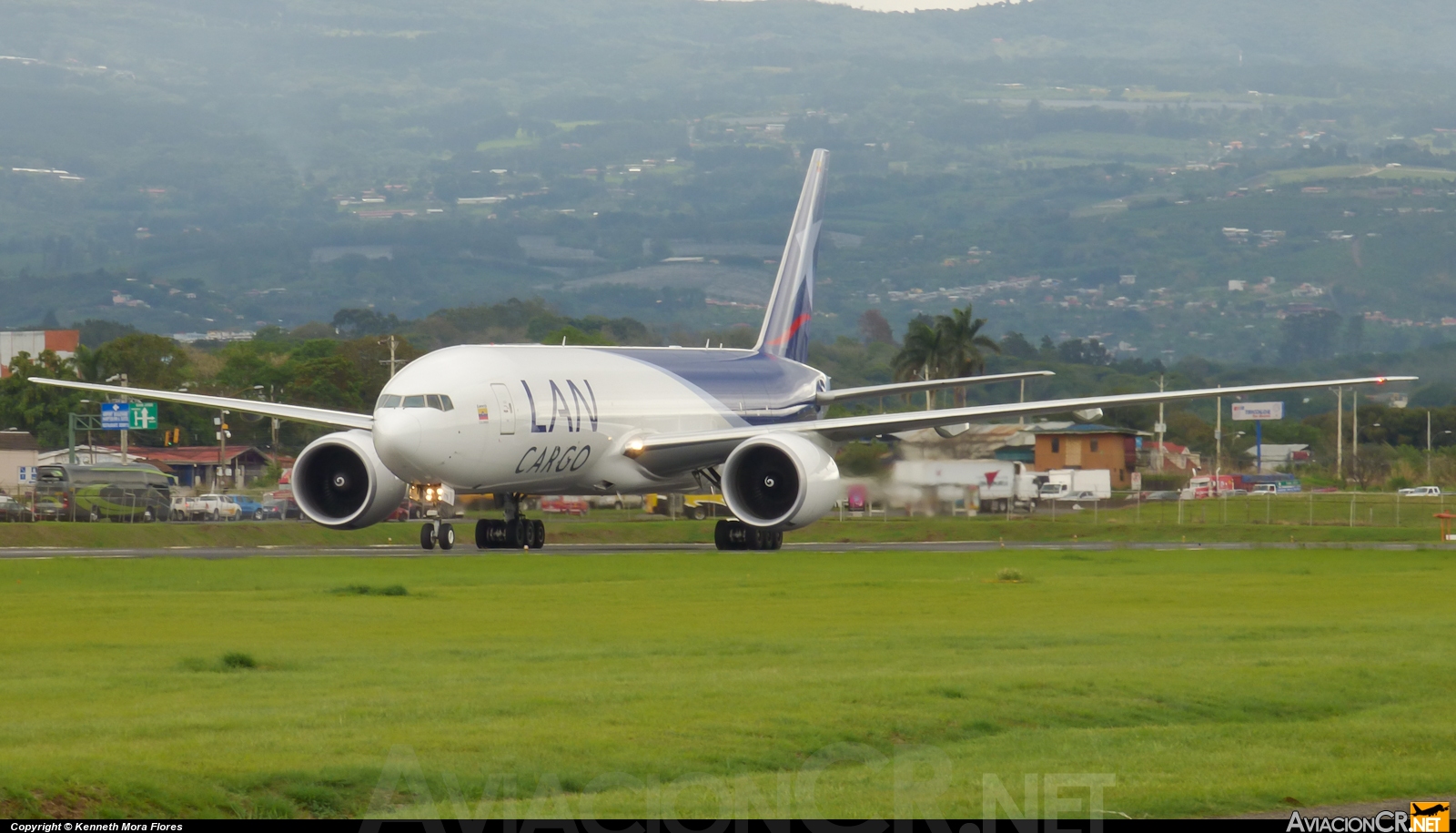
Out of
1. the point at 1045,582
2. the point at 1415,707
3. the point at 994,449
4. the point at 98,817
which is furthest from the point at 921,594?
the point at 994,449

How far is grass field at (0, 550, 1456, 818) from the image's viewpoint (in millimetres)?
11250

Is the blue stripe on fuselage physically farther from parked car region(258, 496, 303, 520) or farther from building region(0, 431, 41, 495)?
building region(0, 431, 41, 495)

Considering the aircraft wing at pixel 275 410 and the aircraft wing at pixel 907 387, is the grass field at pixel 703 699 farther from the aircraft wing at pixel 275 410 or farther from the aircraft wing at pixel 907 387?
the aircraft wing at pixel 907 387

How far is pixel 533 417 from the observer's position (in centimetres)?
3600

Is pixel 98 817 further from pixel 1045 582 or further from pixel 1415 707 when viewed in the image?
pixel 1045 582

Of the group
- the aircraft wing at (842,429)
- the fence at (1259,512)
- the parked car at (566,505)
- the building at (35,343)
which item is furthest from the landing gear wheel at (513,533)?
the building at (35,343)

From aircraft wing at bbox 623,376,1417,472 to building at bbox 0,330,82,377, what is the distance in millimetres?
98622

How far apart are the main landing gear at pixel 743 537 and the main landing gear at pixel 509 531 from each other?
384cm

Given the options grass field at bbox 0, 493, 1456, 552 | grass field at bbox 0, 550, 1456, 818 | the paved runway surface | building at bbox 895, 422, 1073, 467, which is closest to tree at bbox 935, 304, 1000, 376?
grass field at bbox 0, 493, 1456, 552

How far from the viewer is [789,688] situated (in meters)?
15.1

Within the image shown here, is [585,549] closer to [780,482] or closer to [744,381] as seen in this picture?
[780,482]

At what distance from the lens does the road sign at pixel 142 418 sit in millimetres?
86562

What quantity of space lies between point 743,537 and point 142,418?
183ft

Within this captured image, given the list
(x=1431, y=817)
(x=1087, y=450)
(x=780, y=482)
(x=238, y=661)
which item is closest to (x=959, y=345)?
(x=1087, y=450)
